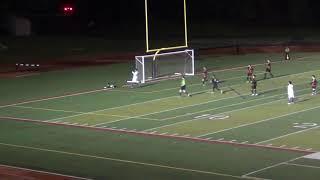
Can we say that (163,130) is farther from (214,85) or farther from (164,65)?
(164,65)

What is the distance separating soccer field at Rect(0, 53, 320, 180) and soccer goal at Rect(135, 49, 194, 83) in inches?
45.4

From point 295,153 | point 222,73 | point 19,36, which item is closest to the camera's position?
point 295,153

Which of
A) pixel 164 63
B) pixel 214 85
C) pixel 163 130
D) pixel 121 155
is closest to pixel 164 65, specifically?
pixel 164 63

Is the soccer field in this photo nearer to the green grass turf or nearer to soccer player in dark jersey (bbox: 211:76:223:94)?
the green grass turf

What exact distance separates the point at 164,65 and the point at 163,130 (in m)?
15.7

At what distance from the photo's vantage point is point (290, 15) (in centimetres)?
7388

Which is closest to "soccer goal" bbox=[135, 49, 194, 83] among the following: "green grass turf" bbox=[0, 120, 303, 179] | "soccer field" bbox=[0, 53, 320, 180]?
"soccer field" bbox=[0, 53, 320, 180]

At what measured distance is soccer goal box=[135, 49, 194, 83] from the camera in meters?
37.0

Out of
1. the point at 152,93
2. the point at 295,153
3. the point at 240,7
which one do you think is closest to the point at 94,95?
the point at 152,93

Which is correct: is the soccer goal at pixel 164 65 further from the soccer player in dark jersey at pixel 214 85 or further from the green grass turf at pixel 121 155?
the green grass turf at pixel 121 155

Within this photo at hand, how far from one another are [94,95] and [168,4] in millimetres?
42968

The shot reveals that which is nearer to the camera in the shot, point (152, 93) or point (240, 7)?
point (152, 93)

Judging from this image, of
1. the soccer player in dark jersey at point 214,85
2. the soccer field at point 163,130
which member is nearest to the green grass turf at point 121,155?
the soccer field at point 163,130

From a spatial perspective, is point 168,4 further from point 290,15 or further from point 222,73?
point 222,73
